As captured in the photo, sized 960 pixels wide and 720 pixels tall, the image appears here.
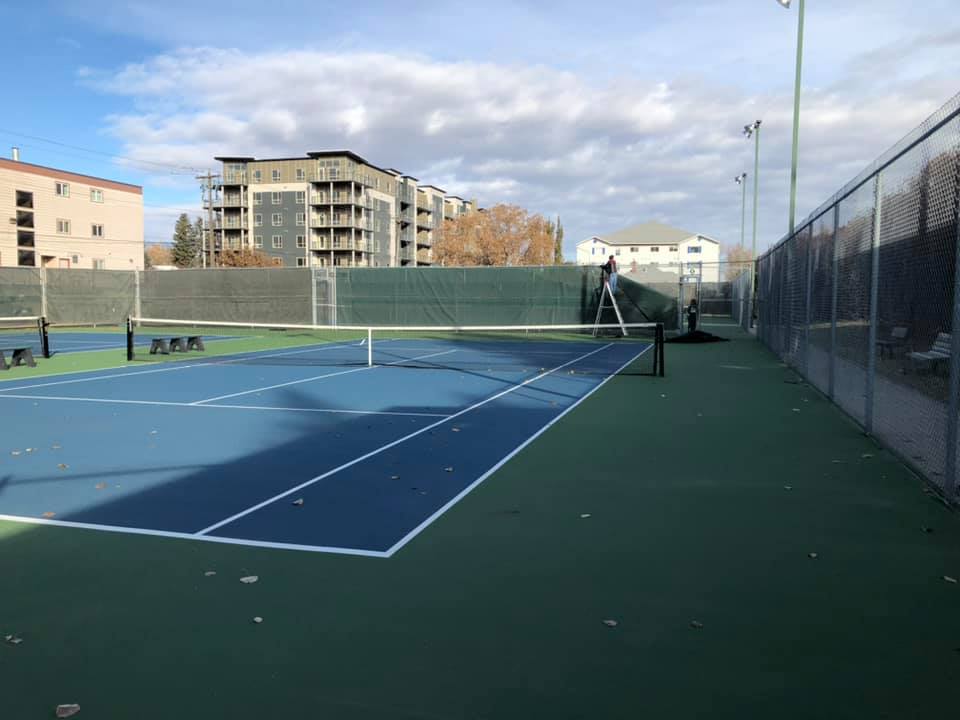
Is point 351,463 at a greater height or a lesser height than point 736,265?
lesser

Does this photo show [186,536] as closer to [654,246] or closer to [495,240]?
[495,240]

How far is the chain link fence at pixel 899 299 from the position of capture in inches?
230

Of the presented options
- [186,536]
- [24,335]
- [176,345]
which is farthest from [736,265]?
[186,536]

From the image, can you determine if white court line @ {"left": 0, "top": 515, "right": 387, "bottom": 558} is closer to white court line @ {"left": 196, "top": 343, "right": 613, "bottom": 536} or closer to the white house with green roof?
white court line @ {"left": 196, "top": 343, "right": 613, "bottom": 536}

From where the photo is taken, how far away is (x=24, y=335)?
28.9 metres

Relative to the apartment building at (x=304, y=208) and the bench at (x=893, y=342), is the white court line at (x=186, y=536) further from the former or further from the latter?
the apartment building at (x=304, y=208)

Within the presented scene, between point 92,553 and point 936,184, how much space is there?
6666 mm

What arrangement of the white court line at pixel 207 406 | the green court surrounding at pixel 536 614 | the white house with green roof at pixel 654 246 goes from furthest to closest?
the white house with green roof at pixel 654 246 < the white court line at pixel 207 406 < the green court surrounding at pixel 536 614

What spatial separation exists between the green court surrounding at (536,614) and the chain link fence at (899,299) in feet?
3.89

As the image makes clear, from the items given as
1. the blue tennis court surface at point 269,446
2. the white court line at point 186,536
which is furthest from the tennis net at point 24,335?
the white court line at point 186,536

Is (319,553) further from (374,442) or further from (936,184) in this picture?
(936,184)

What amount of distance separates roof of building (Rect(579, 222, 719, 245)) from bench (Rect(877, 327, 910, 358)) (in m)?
115

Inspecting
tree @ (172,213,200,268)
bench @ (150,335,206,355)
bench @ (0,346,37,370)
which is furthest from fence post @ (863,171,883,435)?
tree @ (172,213,200,268)

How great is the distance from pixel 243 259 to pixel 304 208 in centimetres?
1547
